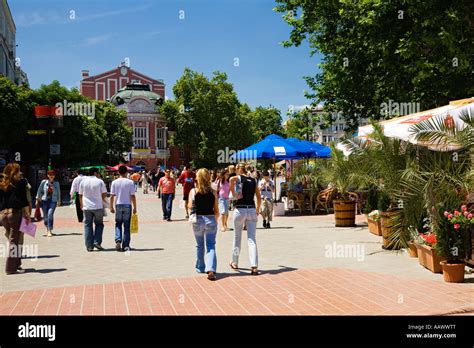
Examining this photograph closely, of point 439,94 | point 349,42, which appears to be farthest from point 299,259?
point 349,42

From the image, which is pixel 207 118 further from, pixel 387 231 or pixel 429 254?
pixel 429 254

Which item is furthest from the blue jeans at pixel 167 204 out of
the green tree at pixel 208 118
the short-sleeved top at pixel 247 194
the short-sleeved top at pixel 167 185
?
the green tree at pixel 208 118

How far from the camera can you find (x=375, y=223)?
13.1 meters

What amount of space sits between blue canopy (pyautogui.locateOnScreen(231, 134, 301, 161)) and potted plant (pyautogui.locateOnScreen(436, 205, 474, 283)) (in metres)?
11.3

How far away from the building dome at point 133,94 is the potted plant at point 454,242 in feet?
269

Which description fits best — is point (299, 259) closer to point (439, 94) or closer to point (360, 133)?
point (360, 133)

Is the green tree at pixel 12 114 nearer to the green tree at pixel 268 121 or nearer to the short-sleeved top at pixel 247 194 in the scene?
the short-sleeved top at pixel 247 194

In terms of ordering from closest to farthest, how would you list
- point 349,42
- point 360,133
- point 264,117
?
point 360,133
point 349,42
point 264,117

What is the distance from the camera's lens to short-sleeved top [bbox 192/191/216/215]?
27.4 feet

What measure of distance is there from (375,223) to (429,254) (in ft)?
15.2

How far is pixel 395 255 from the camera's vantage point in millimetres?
10055

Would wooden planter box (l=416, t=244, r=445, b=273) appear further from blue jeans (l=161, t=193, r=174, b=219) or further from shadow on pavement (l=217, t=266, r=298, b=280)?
blue jeans (l=161, t=193, r=174, b=219)

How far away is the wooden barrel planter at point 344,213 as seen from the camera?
583 inches

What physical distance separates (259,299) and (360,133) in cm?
750
